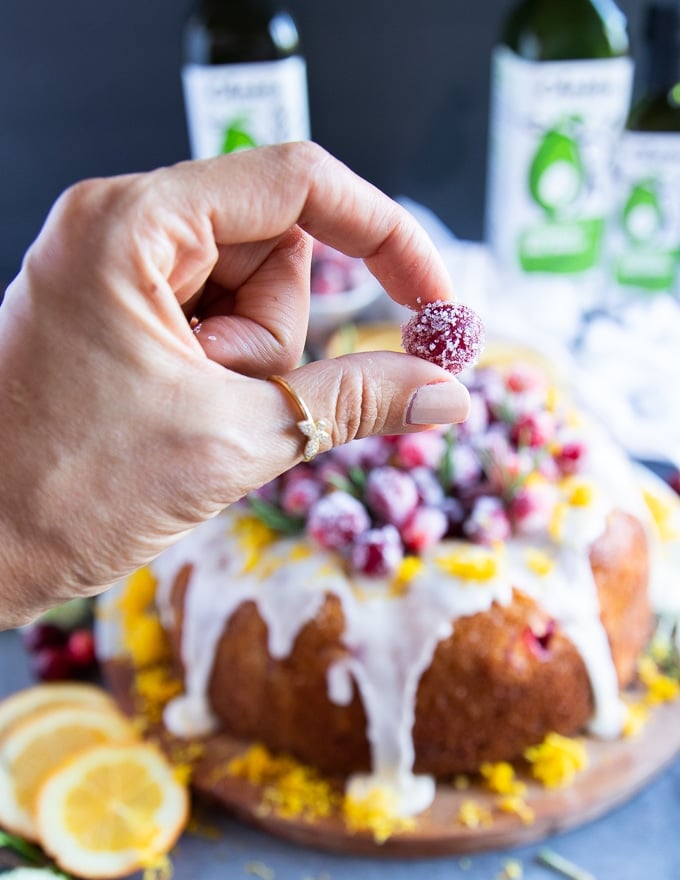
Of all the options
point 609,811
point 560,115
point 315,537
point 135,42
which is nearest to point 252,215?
point 315,537

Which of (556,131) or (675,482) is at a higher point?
(556,131)

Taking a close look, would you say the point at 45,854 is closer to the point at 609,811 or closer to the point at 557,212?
the point at 609,811

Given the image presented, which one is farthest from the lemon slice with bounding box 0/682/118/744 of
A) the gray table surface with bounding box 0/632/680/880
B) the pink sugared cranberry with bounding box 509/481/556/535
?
the pink sugared cranberry with bounding box 509/481/556/535

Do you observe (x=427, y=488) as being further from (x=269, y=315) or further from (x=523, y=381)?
(x=269, y=315)

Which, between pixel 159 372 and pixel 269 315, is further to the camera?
pixel 269 315

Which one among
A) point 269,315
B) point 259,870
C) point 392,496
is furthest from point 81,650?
point 269,315

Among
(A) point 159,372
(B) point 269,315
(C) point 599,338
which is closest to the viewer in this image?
(A) point 159,372

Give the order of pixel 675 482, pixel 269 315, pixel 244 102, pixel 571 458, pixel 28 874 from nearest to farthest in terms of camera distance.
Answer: pixel 269 315 → pixel 28 874 → pixel 571 458 → pixel 675 482 → pixel 244 102

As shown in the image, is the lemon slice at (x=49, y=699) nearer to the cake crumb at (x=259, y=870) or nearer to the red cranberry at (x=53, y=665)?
the red cranberry at (x=53, y=665)

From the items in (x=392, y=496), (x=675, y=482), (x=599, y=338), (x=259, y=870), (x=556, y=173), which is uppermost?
(x=556, y=173)
